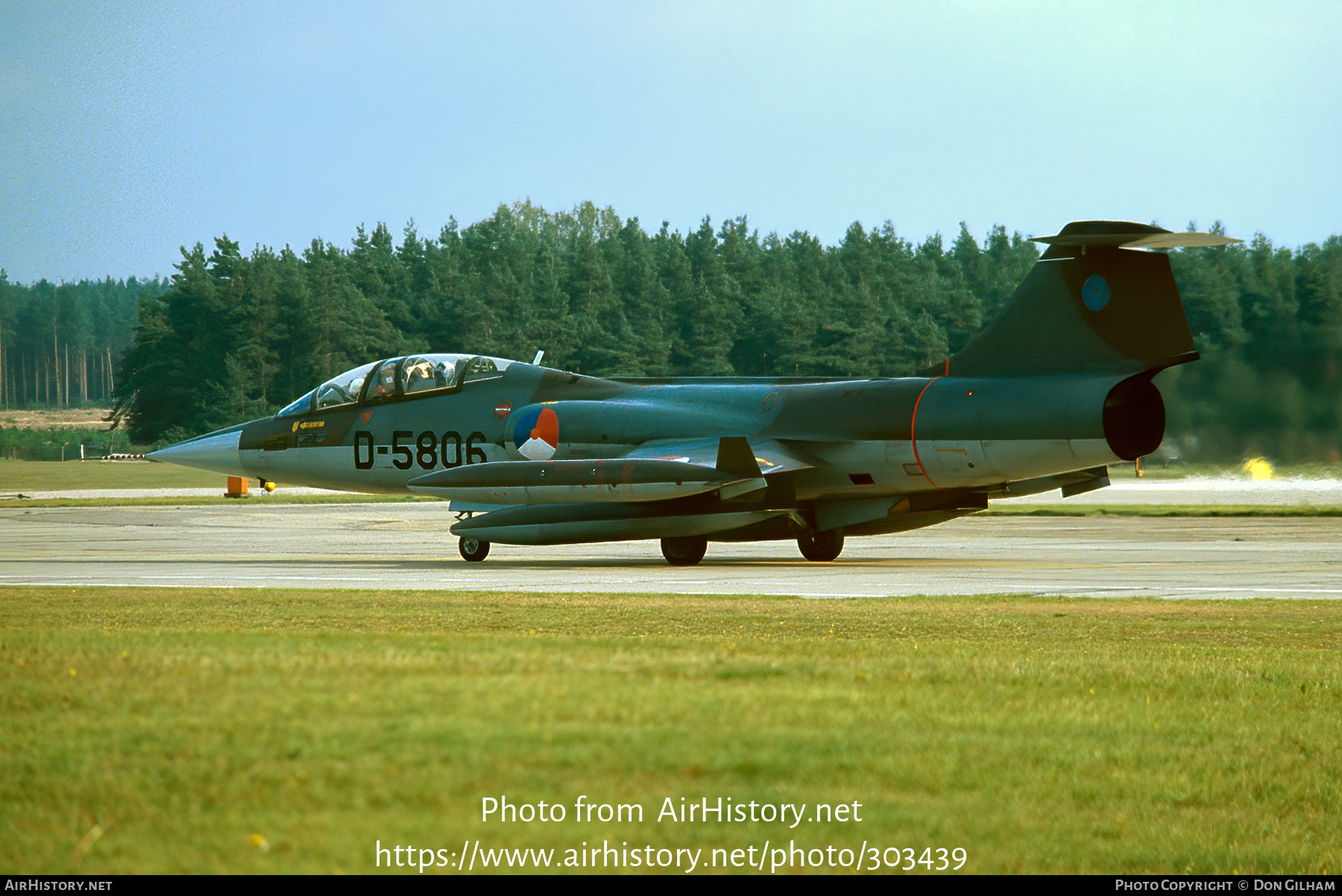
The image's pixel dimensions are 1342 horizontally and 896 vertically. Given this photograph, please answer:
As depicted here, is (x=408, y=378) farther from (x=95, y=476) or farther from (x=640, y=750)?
(x=95, y=476)

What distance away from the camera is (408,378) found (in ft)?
80.9

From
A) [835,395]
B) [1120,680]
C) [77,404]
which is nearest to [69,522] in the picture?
[835,395]

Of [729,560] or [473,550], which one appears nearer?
[473,550]

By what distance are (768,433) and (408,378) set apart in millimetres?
6763

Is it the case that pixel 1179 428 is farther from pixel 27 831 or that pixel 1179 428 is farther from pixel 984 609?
pixel 27 831

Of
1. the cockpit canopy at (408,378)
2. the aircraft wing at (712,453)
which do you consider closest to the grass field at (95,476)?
the cockpit canopy at (408,378)

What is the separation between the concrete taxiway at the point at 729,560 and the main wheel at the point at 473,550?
30 cm

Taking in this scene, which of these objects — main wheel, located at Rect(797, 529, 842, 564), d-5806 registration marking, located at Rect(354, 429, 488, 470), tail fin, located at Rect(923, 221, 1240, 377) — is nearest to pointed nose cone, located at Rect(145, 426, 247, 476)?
d-5806 registration marking, located at Rect(354, 429, 488, 470)

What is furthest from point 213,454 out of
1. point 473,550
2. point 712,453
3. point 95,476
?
point 95,476

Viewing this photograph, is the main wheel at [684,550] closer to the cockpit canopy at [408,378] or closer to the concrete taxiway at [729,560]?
the concrete taxiway at [729,560]

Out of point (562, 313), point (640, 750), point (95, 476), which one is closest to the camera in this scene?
point (640, 750)

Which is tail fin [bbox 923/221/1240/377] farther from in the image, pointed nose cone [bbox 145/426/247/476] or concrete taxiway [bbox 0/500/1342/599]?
pointed nose cone [bbox 145/426/247/476]

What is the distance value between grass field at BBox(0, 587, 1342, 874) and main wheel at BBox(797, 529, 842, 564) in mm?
13271

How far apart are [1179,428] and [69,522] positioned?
26599 mm
